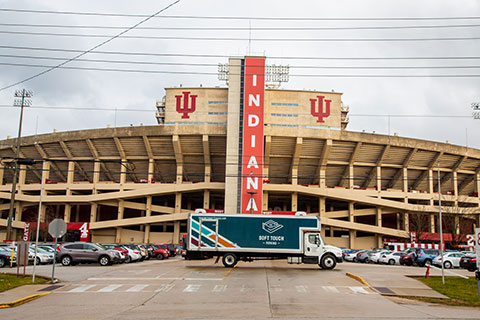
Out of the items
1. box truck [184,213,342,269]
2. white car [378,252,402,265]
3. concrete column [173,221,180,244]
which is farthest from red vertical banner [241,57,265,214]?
box truck [184,213,342,269]

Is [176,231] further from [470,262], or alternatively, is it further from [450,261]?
[470,262]

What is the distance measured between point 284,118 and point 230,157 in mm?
9035

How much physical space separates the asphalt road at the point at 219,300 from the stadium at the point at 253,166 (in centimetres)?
3384

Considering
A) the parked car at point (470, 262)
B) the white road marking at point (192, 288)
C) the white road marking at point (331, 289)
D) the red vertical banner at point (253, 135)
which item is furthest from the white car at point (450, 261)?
the red vertical banner at point (253, 135)

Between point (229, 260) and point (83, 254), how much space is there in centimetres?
937

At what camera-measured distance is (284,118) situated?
59906 millimetres

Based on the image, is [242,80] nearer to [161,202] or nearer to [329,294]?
[161,202]

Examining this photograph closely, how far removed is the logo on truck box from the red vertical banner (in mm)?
27047

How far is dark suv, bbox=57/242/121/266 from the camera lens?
29.1 metres

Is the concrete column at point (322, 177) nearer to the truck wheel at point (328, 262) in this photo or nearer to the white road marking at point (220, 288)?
the truck wheel at point (328, 262)

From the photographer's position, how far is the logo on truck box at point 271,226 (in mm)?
28578

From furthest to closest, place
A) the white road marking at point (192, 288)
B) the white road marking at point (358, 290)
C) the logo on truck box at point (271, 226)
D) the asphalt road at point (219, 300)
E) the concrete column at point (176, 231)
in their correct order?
1. the concrete column at point (176, 231)
2. the logo on truck box at point (271, 226)
3. the white road marking at point (358, 290)
4. the white road marking at point (192, 288)
5. the asphalt road at point (219, 300)

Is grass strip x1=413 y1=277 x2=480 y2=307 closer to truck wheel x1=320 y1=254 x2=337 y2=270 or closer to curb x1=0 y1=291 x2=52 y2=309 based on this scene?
truck wheel x1=320 y1=254 x2=337 y2=270

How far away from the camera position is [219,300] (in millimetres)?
14969
